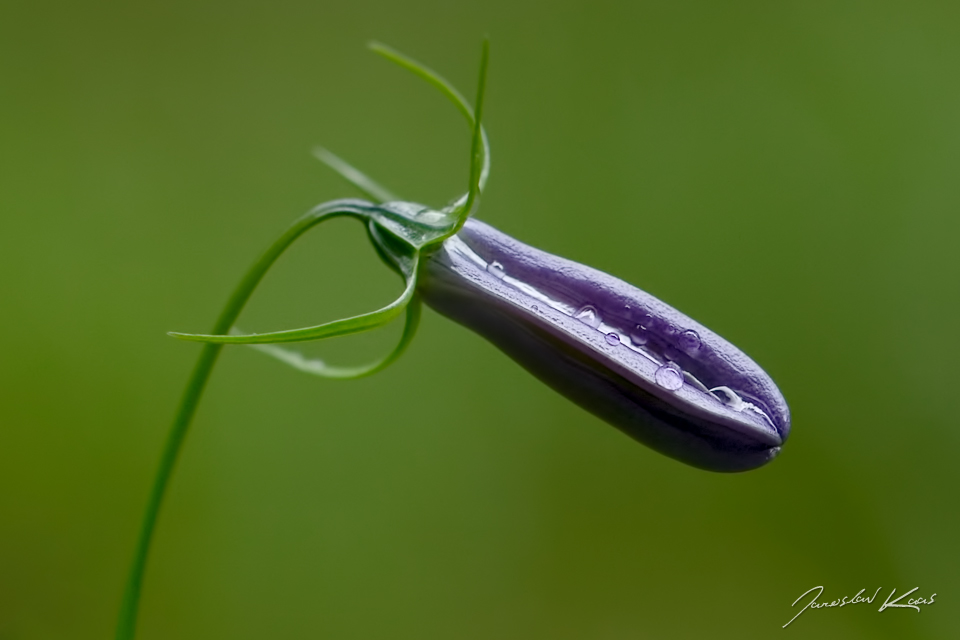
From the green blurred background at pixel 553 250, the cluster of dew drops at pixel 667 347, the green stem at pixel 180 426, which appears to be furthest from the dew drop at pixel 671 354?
the green blurred background at pixel 553 250

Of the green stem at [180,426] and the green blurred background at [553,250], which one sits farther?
the green blurred background at [553,250]

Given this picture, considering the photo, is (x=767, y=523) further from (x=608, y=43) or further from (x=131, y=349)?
(x=131, y=349)

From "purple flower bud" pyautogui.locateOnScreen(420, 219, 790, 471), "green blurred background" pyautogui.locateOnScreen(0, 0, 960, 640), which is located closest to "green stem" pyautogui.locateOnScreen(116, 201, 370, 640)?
"purple flower bud" pyautogui.locateOnScreen(420, 219, 790, 471)

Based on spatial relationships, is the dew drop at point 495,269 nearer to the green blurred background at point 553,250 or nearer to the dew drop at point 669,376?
the dew drop at point 669,376

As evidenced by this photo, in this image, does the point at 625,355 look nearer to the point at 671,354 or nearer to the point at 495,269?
the point at 671,354

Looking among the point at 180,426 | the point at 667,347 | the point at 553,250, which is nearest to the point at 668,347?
the point at 667,347

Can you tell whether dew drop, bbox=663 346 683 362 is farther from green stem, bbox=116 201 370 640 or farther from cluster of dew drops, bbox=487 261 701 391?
green stem, bbox=116 201 370 640

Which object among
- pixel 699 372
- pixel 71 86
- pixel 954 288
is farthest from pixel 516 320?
pixel 954 288
